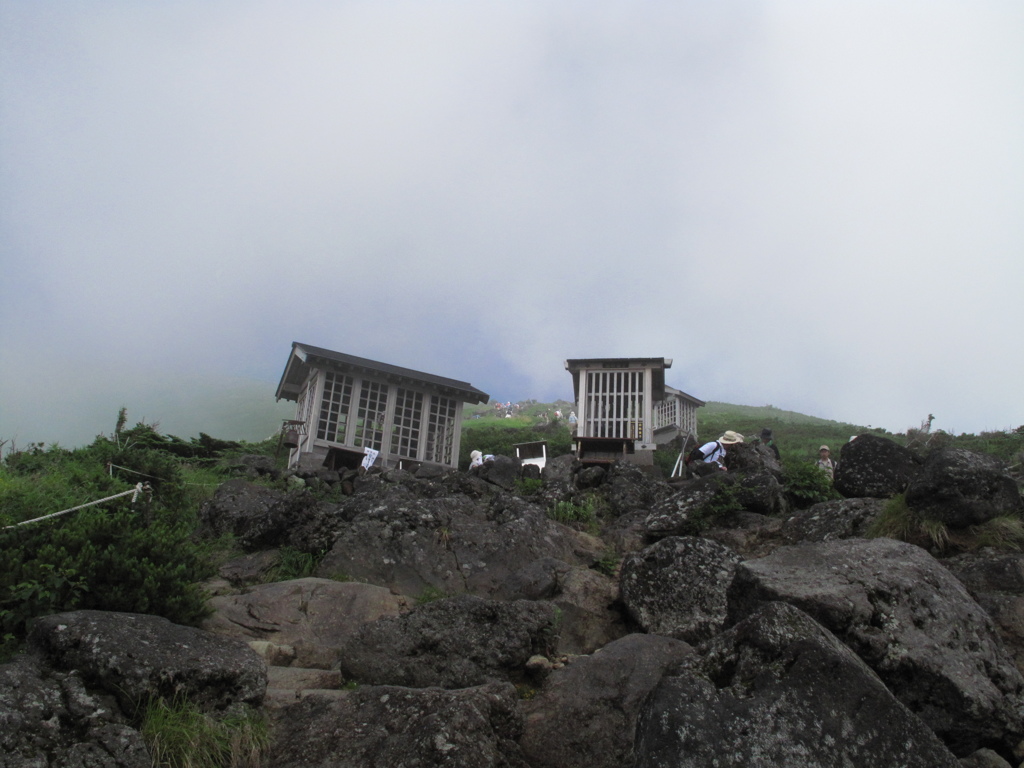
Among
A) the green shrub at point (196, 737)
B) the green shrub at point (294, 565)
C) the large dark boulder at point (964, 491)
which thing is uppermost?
the large dark boulder at point (964, 491)

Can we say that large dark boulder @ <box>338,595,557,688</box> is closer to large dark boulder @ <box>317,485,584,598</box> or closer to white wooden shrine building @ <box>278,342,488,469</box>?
large dark boulder @ <box>317,485,584,598</box>

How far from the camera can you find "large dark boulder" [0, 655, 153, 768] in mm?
4922

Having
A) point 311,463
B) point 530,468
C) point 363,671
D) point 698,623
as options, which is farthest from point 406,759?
point 311,463

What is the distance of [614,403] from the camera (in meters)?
26.0

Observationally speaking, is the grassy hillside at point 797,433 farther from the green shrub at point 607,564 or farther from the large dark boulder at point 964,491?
the large dark boulder at point 964,491

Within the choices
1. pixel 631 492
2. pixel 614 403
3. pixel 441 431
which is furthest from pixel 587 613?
pixel 441 431

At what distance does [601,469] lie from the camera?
59.2ft

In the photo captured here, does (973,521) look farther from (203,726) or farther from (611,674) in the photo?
(203,726)

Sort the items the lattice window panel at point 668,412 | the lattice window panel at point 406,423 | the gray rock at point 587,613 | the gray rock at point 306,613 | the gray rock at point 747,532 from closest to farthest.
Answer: the gray rock at point 306,613, the gray rock at point 587,613, the gray rock at point 747,532, the lattice window panel at point 406,423, the lattice window panel at point 668,412

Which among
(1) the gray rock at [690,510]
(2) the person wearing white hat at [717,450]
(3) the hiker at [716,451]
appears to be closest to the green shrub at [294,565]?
(1) the gray rock at [690,510]

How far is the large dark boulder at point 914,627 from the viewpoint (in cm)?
550

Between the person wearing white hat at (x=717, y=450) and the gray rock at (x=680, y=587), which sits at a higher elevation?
the person wearing white hat at (x=717, y=450)

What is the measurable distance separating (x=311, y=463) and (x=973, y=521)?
19029 millimetres

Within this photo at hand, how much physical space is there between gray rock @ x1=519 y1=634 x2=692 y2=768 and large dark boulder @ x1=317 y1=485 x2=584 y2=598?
336cm
